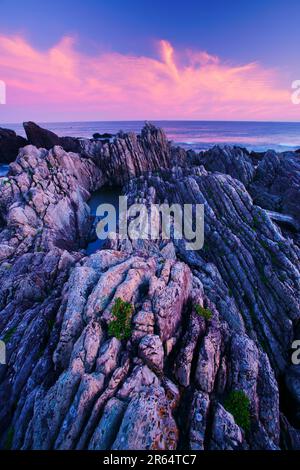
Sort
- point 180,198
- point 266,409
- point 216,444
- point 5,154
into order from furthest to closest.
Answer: point 5,154 < point 180,198 < point 266,409 < point 216,444

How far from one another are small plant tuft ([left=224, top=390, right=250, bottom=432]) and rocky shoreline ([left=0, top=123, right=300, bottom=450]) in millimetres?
62

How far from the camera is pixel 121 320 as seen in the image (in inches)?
558

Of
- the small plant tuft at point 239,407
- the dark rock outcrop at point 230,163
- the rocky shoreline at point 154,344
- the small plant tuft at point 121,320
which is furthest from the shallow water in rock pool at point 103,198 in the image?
the small plant tuft at point 239,407

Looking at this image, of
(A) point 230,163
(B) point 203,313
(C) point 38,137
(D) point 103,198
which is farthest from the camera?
(C) point 38,137

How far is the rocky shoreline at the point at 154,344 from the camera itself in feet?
36.3

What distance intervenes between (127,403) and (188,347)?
184 inches

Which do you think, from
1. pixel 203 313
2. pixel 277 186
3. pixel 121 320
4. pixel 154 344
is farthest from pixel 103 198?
pixel 154 344

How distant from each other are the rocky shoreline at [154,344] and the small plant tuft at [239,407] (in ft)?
0.20

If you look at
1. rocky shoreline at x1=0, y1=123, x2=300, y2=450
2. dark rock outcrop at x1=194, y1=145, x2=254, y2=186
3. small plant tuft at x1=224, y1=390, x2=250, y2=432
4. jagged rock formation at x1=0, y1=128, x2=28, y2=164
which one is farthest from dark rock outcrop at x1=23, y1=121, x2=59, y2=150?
small plant tuft at x1=224, y1=390, x2=250, y2=432

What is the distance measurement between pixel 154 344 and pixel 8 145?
318ft

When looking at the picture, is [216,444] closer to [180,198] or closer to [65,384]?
[65,384]

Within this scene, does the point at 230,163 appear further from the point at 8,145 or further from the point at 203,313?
the point at 8,145

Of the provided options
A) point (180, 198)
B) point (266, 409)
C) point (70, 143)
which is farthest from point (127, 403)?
point (70, 143)
